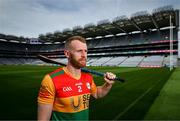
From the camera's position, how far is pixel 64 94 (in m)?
2.93

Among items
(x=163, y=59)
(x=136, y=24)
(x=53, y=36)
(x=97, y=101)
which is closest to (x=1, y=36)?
(x=53, y=36)

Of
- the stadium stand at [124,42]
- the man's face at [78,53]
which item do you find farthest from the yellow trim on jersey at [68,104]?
the stadium stand at [124,42]

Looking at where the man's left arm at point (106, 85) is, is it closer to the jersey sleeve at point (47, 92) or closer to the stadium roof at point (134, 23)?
the jersey sleeve at point (47, 92)

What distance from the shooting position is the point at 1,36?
4237 inches

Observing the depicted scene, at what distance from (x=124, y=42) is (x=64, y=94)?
89.9 meters

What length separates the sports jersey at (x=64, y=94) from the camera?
→ 2818mm

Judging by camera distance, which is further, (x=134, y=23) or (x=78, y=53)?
(x=134, y=23)

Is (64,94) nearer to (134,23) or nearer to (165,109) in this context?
(165,109)

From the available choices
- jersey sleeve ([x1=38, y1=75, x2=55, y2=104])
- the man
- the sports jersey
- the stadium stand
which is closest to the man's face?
the man

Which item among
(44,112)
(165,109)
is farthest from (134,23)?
(44,112)

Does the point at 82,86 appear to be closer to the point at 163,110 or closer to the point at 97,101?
the point at 163,110

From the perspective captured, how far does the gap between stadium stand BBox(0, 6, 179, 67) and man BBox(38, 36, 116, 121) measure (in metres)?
64.9

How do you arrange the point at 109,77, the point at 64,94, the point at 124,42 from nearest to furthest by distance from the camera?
the point at 64,94 < the point at 109,77 < the point at 124,42

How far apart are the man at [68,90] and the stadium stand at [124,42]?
64.9 m
